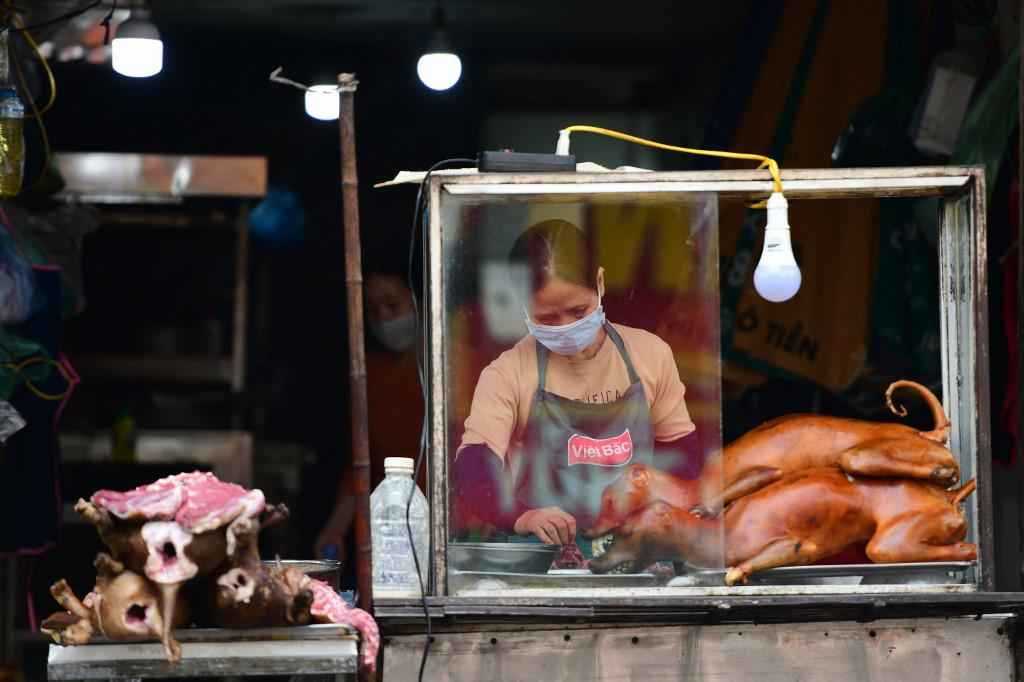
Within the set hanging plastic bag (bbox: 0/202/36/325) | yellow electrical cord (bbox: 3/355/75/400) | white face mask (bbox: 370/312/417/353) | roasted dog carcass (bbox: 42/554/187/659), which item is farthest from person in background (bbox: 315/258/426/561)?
roasted dog carcass (bbox: 42/554/187/659)

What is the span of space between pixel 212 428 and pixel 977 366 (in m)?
5.44

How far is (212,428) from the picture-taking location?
845 cm

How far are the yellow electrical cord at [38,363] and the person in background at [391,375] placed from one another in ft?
5.23

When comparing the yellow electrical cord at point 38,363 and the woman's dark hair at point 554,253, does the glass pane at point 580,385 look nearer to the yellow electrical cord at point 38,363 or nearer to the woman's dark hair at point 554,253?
the woman's dark hair at point 554,253

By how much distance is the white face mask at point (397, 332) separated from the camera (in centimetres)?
738

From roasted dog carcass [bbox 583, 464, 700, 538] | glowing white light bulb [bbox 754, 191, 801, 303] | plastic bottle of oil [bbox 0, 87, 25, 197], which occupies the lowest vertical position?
roasted dog carcass [bbox 583, 464, 700, 538]

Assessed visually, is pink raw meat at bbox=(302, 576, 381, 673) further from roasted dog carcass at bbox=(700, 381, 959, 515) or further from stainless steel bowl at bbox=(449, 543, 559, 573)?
roasted dog carcass at bbox=(700, 381, 959, 515)

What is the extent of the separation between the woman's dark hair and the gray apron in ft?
0.77

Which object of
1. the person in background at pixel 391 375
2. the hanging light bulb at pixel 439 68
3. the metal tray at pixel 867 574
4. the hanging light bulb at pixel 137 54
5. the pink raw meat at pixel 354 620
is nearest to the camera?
the pink raw meat at pixel 354 620

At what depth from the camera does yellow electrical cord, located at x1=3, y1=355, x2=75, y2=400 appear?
6.07 metres

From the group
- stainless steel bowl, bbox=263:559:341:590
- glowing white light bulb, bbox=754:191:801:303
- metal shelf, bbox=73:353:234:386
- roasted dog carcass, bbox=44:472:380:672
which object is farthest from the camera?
metal shelf, bbox=73:353:234:386

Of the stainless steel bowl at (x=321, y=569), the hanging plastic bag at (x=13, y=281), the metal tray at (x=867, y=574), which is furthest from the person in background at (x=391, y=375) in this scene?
the metal tray at (x=867, y=574)

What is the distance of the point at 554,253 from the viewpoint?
3.82m

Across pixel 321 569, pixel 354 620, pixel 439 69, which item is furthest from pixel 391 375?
pixel 354 620
